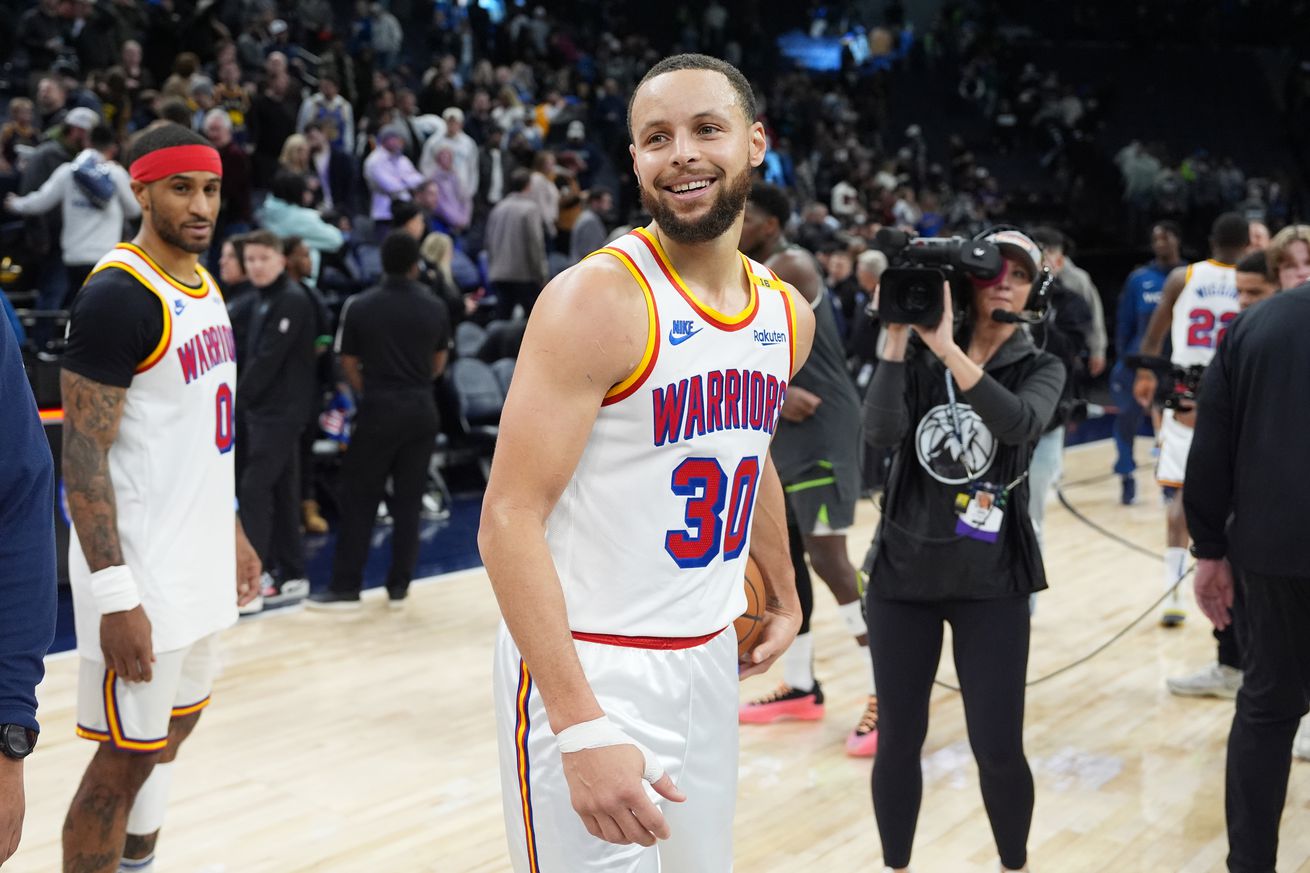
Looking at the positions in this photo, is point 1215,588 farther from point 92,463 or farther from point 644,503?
point 92,463

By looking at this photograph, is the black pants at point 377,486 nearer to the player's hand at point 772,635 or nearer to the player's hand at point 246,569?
the player's hand at point 246,569

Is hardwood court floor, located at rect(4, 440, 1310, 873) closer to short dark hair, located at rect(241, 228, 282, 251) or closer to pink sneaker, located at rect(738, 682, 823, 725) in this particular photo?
pink sneaker, located at rect(738, 682, 823, 725)

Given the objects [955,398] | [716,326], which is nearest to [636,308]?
[716,326]

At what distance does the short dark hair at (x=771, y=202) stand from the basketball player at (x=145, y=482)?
2.05m

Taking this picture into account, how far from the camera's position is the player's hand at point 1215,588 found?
11.3 feet

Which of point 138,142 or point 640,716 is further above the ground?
point 138,142

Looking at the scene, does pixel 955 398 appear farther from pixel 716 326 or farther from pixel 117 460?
pixel 117 460

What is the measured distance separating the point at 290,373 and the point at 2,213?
419cm

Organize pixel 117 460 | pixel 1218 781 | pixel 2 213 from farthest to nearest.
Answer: pixel 2 213
pixel 1218 781
pixel 117 460

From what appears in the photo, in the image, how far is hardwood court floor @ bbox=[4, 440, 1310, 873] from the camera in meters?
3.93

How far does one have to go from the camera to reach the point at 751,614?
8.38 ft

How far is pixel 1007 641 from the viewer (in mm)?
3162

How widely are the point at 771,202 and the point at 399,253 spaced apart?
270cm

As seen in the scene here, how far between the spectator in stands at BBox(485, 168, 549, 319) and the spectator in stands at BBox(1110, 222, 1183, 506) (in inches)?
188
